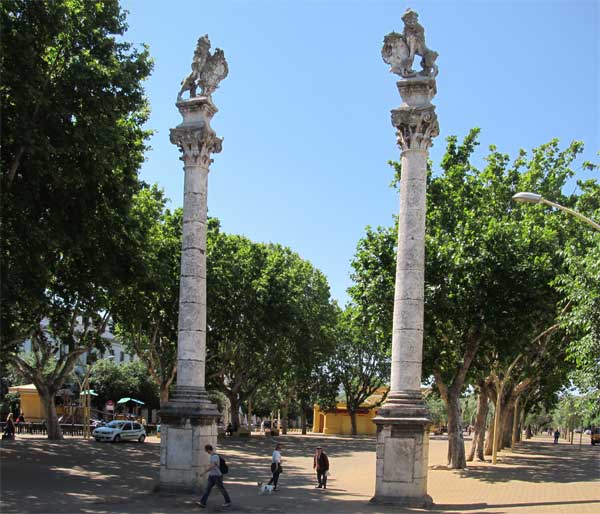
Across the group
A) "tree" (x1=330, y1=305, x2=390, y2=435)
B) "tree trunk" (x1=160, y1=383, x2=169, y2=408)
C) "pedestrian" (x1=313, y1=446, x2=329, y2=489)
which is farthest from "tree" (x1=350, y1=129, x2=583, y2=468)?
"tree" (x1=330, y1=305, x2=390, y2=435)

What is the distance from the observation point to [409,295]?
Answer: 1914 centimetres

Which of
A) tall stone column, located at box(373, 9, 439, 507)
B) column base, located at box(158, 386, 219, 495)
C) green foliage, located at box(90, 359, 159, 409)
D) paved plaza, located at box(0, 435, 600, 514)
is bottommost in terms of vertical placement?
green foliage, located at box(90, 359, 159, 409)

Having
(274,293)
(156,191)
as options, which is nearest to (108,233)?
(156,191)

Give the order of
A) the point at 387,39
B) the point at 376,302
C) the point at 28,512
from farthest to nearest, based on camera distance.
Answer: the point at 376,302, the point at 387,39, the point at 28,512

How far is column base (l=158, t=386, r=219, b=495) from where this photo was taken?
19203mm

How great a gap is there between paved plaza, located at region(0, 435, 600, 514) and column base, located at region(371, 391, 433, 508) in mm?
374

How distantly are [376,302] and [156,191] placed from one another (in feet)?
47.8

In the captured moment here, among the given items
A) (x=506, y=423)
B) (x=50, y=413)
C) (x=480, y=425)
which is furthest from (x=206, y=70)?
(x=506, y=423)

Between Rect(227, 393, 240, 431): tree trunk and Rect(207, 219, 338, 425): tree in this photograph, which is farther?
Rect(227, 393, 240, 431): tree trunk

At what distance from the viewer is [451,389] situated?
3262 centimetres

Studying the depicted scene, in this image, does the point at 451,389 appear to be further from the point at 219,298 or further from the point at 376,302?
the point at 219,298

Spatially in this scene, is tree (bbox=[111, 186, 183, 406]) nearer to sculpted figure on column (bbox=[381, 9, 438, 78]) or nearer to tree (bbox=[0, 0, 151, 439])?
tree (bbox=[0, 0, 151, 439])

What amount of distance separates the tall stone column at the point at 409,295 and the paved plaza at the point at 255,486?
0.84 meters

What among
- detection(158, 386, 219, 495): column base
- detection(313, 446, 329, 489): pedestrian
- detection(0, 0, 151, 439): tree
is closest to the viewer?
detection(158, 386, 219, 495): column base
